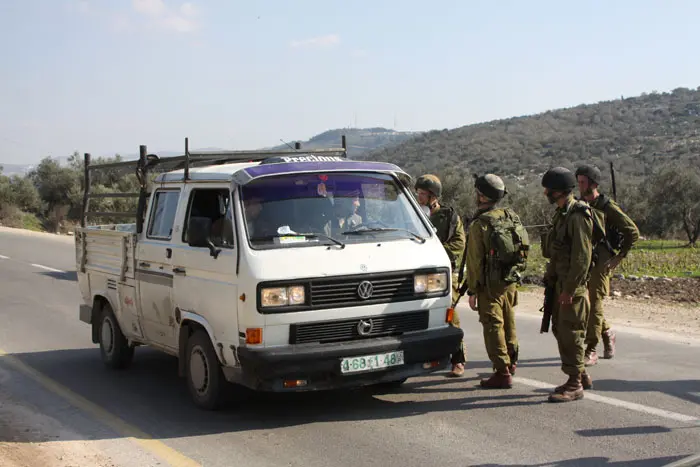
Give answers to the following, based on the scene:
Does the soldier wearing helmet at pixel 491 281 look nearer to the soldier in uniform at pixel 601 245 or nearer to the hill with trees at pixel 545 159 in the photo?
the soldier in uniform at pixel 601 245

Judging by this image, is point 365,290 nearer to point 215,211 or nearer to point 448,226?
point 215,211

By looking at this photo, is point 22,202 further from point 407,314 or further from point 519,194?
point 407,314

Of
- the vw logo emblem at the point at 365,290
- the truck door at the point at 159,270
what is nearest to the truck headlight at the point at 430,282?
the vw logo emblem at the point at 365,290

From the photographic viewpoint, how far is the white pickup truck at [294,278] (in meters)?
6.09

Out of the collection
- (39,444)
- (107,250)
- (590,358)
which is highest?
(107,250)

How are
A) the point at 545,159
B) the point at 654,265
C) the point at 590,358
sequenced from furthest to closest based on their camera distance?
the point at 545,159 < the point at 654,265 < the point at 590,358

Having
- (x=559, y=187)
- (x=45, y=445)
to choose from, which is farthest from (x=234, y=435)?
(x=559, y=187)

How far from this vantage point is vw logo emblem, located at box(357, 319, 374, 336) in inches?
248

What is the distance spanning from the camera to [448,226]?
797cm

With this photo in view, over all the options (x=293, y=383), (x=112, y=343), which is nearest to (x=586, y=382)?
(x=293, y=383)

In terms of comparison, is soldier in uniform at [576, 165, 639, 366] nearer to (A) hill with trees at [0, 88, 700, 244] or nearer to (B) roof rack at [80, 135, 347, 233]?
(B) roof rack at [80, 135, 347, 233]

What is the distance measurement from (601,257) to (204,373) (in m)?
3.99

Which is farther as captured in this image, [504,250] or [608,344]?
[608,344]

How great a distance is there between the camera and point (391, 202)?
713 cm
